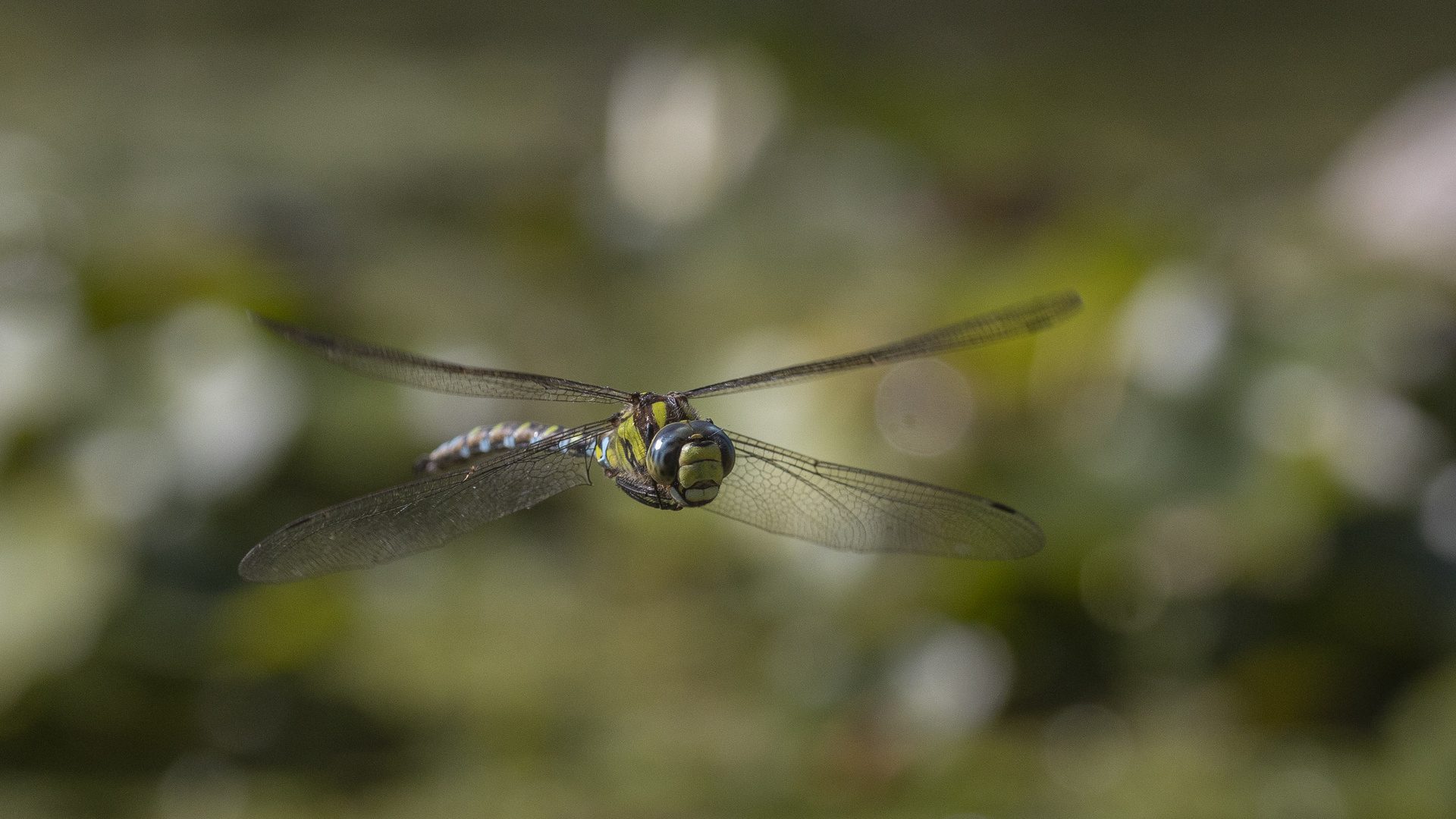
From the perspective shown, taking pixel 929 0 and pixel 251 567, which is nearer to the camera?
pixel 251 567

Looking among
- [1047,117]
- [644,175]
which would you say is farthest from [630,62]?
[1047,117]

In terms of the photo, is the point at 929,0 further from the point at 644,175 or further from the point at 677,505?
the point at 677,505

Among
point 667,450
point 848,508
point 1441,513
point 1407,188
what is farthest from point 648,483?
point 1407,188

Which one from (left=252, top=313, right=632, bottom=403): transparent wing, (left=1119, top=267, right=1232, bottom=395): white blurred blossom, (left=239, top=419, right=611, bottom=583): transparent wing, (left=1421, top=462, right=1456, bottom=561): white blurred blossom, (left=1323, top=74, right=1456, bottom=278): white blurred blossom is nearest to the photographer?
(left=252, top=313, right=632, bottom=403): transparent wing

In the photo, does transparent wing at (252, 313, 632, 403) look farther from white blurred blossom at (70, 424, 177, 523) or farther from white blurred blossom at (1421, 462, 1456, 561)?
white blurred blossom at (1421, 462, 1456, 561)

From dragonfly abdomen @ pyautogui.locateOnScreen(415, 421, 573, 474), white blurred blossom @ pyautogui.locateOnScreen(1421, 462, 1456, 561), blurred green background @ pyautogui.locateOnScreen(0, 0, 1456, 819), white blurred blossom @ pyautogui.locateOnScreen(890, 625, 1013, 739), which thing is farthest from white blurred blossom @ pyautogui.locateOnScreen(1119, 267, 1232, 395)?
dragonfly abdomen @ pyautogui.locateOnScreen(415, 421, 573, 474)

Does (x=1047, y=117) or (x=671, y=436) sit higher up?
(x=1047, y=117)
